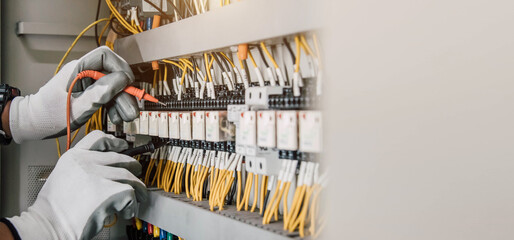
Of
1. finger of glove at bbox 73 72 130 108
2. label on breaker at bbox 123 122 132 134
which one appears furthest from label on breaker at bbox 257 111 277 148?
label on breaker at bbox 123 122 132 134

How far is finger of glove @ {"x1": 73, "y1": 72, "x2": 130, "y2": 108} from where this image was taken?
1.34m

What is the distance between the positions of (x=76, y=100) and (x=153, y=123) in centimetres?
26

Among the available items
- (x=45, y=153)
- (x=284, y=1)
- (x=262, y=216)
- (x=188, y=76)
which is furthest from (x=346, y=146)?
(x=45, y=153)

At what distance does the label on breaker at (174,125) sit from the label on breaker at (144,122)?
151mm

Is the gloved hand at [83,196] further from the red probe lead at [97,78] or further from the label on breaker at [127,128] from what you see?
the label on breaker at [127,128]

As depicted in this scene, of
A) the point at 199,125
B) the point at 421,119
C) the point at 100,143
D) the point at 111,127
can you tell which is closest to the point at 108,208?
the point at 100,143

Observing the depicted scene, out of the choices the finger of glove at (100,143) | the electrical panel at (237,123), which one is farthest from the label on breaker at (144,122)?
the finger of glove at (100,143)

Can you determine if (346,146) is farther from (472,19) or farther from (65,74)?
(65,74)

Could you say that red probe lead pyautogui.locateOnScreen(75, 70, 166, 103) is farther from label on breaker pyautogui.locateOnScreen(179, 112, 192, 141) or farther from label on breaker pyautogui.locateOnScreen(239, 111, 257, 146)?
label on breaker pyautogui.locateOnScreen(239, 111, 257, 146)

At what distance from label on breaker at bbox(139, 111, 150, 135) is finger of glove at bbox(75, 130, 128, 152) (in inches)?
4.1

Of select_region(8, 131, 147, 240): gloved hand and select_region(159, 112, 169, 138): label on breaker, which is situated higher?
select_region(159, 112, 169, 138): label on breaker

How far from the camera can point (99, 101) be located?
137 cm

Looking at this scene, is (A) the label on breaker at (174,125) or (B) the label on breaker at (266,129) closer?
(B) the label on breaker at (266,129)

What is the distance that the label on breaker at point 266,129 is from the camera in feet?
3.28
